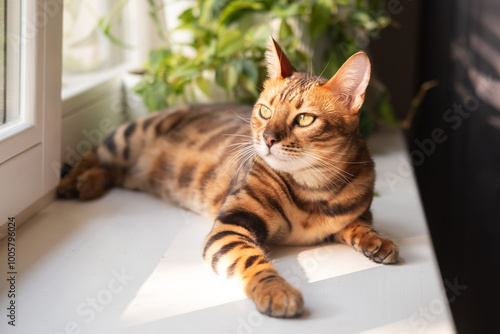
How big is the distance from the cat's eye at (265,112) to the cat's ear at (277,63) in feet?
0.31

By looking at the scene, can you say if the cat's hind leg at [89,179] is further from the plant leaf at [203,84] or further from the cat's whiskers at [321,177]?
the cat's whiskers at [321,177]

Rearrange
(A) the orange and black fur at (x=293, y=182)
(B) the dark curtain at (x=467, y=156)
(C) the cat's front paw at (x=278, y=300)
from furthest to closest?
1. (B) the dark curtain at (x=467, y=156)
2. (A) the orange and black fur at (x=293, y=182)
3. (C) the cat's front paw at (x=278, y=300)

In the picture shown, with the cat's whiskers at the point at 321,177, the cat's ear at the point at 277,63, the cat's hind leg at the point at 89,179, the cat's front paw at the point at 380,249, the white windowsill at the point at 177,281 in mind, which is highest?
the cat's ear at the point at 277,63

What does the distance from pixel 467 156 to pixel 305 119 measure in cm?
86

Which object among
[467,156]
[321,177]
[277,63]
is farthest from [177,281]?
[467,156]

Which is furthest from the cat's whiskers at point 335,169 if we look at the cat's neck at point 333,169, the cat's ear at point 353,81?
the cat's ear at point 353,81

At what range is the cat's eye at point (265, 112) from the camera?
4.07 feet

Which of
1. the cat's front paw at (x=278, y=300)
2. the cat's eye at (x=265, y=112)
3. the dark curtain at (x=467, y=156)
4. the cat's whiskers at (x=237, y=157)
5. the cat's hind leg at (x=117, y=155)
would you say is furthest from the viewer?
the cat's hind leg at (x=117, y=155)

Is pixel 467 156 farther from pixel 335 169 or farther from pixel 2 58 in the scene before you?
pixel 2 58

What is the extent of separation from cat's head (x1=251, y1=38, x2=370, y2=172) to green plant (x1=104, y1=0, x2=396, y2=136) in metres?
0.52

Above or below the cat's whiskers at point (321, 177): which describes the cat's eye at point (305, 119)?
above

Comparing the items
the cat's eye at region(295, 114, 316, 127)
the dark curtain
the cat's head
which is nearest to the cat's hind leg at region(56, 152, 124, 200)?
the cat's head

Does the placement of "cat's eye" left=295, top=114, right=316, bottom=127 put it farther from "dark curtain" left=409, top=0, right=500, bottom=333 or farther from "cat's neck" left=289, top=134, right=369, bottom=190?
"dark curtain" left=409, top=0, right=500, bottom=333

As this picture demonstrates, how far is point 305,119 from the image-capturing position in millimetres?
1183
